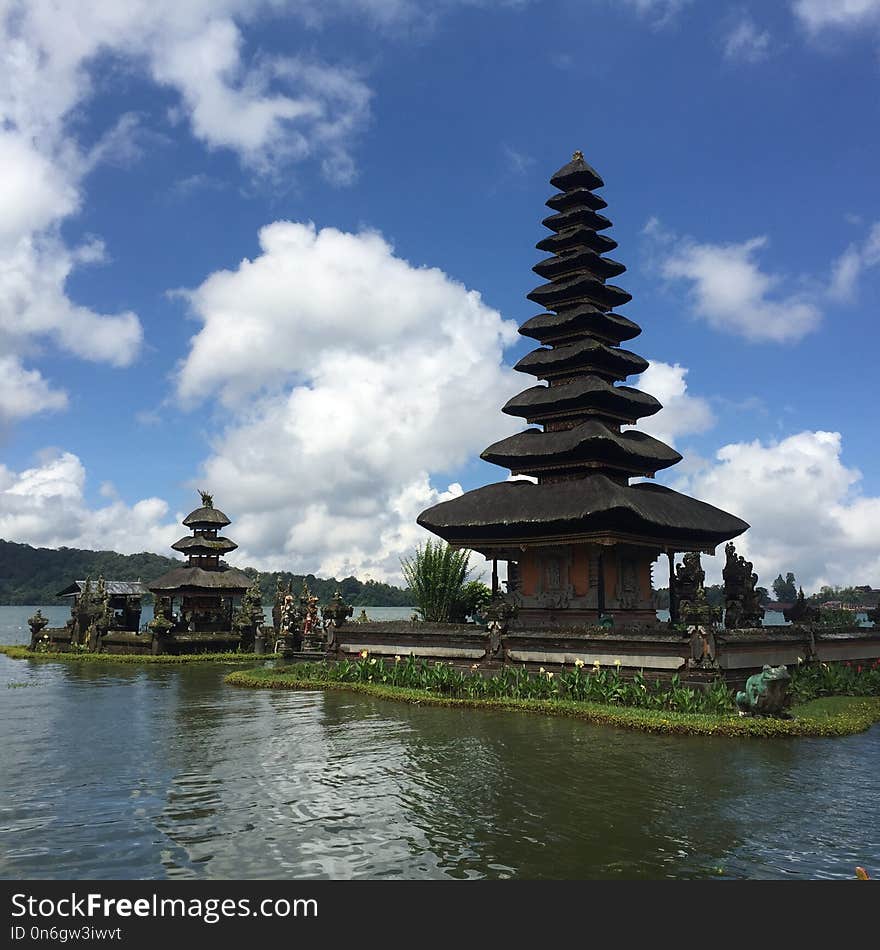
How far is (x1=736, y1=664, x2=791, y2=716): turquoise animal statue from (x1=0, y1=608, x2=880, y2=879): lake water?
1.51 meters

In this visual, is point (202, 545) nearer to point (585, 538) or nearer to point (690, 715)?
point (585, 538)

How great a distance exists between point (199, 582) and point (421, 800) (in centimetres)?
3677

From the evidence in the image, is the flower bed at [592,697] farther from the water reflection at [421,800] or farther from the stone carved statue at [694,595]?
the stone carved statue at [694,595]

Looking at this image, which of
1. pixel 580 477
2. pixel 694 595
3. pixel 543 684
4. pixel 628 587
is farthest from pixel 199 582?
pixel 694 595

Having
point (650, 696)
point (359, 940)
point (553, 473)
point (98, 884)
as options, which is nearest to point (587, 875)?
point (359, 940)

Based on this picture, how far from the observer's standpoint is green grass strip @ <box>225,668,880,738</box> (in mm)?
16672

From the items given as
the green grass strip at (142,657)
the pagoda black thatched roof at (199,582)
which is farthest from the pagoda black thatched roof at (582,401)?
the pagoda black thatched roof at (199,582)

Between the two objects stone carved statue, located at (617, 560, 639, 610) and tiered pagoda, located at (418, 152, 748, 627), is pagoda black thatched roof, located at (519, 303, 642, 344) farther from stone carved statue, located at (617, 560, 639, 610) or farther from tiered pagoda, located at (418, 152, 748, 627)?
stone carved statue, located at (617, 560, 639, 610)

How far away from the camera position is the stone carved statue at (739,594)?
26125 millimetres

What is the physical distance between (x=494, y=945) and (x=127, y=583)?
46.5m

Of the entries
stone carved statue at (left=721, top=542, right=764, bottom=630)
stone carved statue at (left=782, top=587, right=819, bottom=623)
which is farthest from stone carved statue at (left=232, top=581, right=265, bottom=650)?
stone carved statue at (left=782, top=587, right=819, bottom=623)

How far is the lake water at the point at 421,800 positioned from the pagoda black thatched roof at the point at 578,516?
858 cm

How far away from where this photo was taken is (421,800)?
1153cm

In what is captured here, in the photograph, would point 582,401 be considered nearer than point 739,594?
No
